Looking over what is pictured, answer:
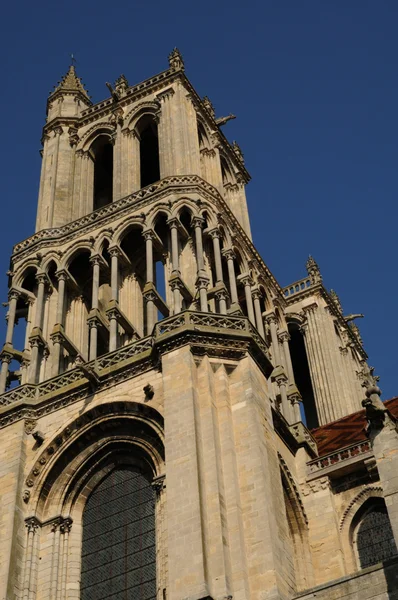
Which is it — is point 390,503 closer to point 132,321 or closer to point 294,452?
point 294,452

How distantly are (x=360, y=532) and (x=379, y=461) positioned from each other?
823 cm

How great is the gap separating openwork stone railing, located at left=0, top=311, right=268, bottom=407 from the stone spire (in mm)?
15272

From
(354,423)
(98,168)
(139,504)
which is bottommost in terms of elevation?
(139,504)

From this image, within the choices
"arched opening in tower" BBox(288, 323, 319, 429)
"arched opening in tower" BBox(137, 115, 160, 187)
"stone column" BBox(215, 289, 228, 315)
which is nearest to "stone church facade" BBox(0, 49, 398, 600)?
"stone column" BBox(215, 289, 228, 315)

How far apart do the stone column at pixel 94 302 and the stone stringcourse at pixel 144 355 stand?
100 centimetres

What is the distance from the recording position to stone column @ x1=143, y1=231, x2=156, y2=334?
27.5 m

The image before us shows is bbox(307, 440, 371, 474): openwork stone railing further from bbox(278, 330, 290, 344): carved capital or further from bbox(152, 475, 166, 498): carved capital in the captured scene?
bbox(278, 330, 290, 344): carved capital

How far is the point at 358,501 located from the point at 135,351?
6.34 meters

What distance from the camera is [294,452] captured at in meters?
28.1

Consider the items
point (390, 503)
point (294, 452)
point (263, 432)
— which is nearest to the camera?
point (390, 503)

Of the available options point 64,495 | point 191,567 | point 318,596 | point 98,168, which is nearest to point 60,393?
point 64,495

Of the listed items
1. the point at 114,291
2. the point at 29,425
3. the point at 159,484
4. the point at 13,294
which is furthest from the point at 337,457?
the point at 13,294

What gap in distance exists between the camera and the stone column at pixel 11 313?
95.7ft

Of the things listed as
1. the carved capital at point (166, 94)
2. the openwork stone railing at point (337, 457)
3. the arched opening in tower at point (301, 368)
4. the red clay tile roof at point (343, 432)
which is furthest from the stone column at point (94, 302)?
the arched opening in tower at point (301, 368)
